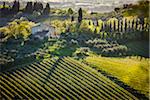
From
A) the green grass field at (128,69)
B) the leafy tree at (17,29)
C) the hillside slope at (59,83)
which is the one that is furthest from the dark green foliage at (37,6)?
the green grass field at (128,69)

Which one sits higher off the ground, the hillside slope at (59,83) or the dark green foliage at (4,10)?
the dark green foliage at (4,10)

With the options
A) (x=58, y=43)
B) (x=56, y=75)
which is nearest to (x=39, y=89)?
(x=56, y=75)

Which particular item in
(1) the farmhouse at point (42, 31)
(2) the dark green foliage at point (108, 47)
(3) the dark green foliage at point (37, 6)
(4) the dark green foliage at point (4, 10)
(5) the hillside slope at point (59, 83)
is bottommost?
(5) the hillside slope at point (59, 83)

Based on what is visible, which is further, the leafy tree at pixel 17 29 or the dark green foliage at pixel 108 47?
the dark green foliage at pixel 108 47

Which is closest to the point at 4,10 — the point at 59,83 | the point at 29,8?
the point at 29,8

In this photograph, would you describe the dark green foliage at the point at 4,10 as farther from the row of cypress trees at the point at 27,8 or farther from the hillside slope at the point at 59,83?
the hillside slope at the point at 59,83

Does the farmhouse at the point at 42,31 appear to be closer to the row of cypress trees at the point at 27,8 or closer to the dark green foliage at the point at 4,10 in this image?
the row of cypress trees at the point at 27,8

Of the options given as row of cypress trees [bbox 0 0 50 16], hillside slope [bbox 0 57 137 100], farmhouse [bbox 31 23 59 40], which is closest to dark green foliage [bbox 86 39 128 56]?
hillside slope [bbox 0 57 137 100]
